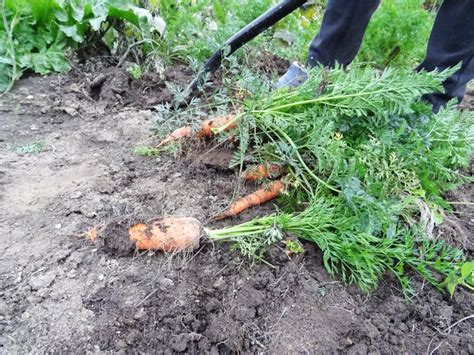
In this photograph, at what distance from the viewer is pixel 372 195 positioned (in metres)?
1.59

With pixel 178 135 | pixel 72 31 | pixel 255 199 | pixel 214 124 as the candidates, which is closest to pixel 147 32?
pixel 72 31

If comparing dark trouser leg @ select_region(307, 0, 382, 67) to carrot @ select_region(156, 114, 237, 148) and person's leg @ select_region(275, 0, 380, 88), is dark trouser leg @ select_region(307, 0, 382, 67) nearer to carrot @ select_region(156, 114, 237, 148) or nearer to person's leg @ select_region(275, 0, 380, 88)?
person's leg @ select_region(275, 0, 380, 88)

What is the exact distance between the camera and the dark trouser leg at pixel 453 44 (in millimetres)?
2035

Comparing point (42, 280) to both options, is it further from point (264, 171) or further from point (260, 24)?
point (260, 24)

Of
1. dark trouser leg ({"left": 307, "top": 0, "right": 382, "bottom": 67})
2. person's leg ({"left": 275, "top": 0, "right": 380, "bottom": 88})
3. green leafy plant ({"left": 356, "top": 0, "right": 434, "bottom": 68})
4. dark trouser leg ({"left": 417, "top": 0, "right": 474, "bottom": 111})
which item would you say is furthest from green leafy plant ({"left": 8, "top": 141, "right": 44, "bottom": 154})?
green leafy plant ({"left": 356, "top": 0, "right": 434, "bottom": 68})

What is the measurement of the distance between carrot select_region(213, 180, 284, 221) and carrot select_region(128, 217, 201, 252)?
0.18 meters

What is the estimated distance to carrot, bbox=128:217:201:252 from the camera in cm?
157

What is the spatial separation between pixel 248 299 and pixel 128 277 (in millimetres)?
441

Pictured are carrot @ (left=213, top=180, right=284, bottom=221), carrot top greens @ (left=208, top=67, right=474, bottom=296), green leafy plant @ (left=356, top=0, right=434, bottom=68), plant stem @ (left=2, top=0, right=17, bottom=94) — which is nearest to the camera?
carrot top greens @ (left=208, top=67, right=474, bottom=296)

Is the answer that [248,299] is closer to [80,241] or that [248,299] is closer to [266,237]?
[266,237]

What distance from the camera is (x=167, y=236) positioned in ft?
5.20

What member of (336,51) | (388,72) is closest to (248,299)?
(388,72)

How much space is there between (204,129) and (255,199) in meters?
0.45

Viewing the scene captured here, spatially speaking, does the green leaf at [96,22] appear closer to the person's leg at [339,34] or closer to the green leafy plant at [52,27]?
the green leafy plant at [52,27]
